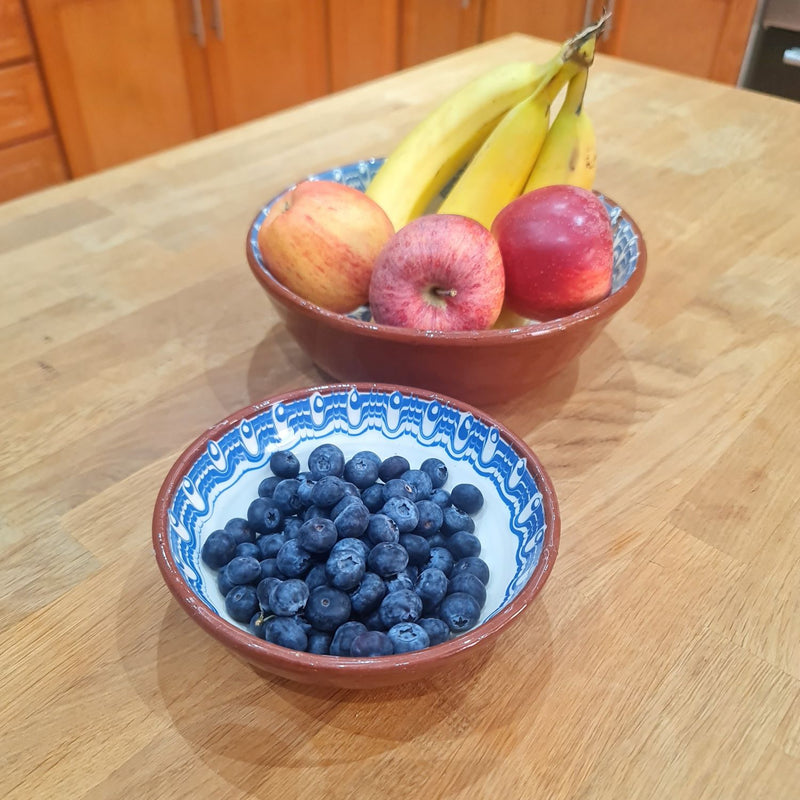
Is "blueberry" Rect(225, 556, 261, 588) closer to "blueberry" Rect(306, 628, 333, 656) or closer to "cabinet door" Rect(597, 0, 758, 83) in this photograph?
"blueberry" Rect(306, 628, 333, 656)

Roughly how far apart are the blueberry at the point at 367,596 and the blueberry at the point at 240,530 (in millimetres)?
92

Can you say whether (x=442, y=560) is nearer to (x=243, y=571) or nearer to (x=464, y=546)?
(x=464, y=546)

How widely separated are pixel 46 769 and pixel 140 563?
156 millimetres

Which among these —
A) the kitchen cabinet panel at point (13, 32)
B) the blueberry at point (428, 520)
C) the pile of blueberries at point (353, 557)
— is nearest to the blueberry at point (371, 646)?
the pile of blueberries at point (353, 557)

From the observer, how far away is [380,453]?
588mm

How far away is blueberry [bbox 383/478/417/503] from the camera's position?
519 mm

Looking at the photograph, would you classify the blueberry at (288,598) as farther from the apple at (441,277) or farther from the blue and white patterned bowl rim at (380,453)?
the apple at (441,277)

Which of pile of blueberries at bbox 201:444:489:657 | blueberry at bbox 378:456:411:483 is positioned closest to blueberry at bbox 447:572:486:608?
pile of blueberries at bbox 201:444:489:657

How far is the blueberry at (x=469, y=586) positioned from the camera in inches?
18.4

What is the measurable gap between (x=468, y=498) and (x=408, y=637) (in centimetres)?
13

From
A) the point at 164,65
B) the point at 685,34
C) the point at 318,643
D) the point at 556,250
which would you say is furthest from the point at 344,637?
the point at 685,34

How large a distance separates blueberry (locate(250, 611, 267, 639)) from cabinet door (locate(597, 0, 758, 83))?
263 centimetres

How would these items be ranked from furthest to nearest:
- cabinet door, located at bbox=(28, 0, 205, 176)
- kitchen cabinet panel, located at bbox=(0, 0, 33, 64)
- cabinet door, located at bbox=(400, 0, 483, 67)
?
cabinet door, located at bbox=(400, 0, 483, 67) < cabinet door, located at bbox=(28, 0, 205, 176) < kitchen cabinet panel, located at bbox=(0, 0, 33, 64)

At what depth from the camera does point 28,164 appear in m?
2.06
